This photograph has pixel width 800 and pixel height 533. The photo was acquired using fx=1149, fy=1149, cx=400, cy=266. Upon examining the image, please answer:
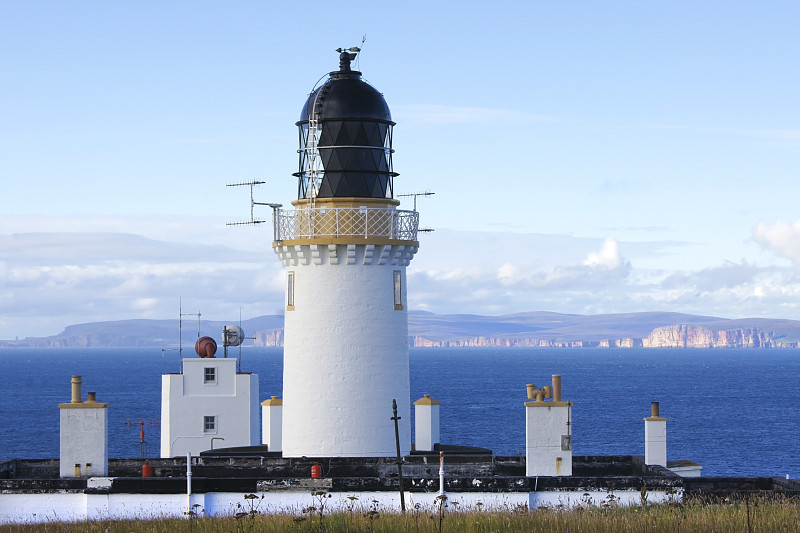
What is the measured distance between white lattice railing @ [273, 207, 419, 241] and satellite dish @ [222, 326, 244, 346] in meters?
20.5

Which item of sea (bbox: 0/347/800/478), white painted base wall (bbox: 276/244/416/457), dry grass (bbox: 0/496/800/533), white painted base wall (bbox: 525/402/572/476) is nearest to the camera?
dry grass (bbox: 0/496/800/533)

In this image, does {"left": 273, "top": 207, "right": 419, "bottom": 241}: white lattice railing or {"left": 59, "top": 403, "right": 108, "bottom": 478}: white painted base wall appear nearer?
{"left": 59, "top": 403, "right": 108, "bottom": 478}: white painted base wall

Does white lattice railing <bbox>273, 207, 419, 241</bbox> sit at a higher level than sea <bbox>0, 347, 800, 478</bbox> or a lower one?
higher

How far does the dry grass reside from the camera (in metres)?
18.1

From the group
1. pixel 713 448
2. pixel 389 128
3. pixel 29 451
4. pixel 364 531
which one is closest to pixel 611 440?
pixel 713 448

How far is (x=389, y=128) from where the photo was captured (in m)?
27.4

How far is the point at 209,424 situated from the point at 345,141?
19.5 metres

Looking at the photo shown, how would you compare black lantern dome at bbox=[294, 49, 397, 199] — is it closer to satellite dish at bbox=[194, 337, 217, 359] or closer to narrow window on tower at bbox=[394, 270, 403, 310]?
narrow window on tower at bbox=[394, 270, 403, 310]

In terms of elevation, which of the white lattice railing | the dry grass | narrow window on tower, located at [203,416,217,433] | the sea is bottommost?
the sea

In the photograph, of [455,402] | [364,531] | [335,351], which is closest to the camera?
[364,531]

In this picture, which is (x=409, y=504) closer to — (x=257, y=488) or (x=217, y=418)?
(x=257, y=488)

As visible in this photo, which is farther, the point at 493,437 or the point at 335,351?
the point at 493,437

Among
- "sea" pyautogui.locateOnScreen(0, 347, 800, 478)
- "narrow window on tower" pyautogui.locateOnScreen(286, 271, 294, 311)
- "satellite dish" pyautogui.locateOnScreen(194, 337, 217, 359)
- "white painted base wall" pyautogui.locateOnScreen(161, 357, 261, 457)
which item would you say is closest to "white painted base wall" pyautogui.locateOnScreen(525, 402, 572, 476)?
"sea" pyautogui.locateOnScreen(0, 347, 800, 478)

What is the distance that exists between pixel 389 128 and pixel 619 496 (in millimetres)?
10157
